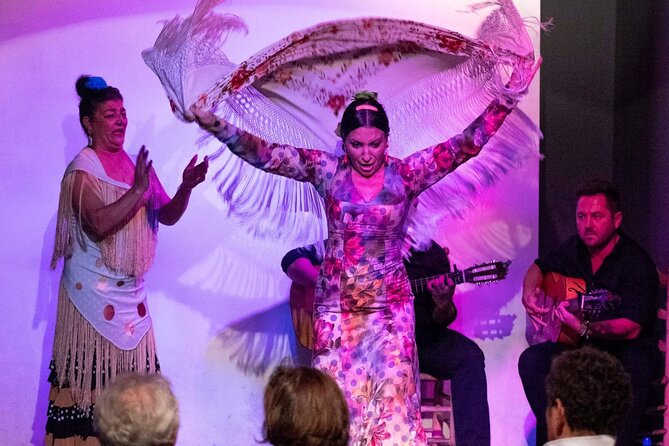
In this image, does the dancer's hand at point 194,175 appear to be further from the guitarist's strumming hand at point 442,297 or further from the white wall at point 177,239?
the guitarist's strumming hand at point 442,297

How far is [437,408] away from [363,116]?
5.47 ft

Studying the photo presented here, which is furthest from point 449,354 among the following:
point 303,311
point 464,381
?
point 303,311

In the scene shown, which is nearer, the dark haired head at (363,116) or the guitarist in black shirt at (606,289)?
the dark haired head at (363,116)

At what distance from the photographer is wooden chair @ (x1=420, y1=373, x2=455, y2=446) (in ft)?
17.0

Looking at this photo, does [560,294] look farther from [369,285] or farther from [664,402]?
[369,285]

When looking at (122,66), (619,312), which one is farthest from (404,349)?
(122,66)

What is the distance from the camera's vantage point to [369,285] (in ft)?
14.4

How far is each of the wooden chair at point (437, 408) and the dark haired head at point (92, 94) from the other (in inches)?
81.8

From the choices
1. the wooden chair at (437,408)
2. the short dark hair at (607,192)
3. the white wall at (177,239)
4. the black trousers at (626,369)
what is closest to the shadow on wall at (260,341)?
the white wall at (177,239)

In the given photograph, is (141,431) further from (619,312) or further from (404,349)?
(619,312)

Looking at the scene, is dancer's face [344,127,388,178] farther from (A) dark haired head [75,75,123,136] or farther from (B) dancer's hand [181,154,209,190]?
(A) dark haired head [75,75,123,136]

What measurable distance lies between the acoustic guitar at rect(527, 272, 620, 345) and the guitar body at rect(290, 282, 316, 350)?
1.15 metres

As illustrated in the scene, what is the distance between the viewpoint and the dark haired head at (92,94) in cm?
512

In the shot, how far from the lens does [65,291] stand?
A: 507cm
